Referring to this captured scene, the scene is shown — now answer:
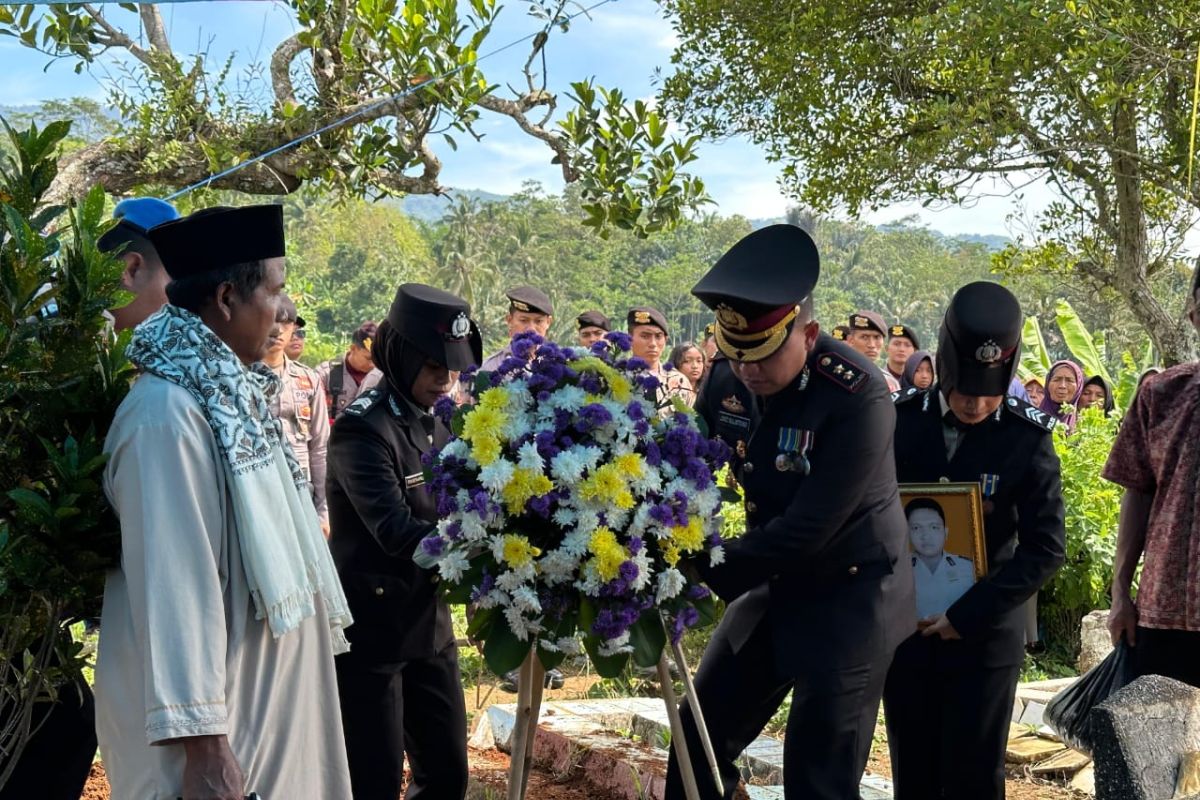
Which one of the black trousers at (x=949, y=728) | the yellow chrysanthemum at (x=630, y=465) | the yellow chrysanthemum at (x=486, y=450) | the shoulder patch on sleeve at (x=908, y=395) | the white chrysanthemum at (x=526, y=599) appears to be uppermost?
the shoulder patch on sleeve at (x=908, y=395)

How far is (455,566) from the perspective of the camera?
329 centimetres

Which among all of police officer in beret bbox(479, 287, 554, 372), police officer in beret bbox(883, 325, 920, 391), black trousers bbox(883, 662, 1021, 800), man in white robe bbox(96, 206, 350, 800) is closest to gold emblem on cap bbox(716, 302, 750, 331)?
man in white robe bbox(96, 206, 350, 800)

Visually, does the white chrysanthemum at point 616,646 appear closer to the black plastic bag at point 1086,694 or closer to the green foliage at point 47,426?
the green foliage at point 47,426

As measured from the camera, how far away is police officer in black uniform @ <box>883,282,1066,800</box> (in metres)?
4.16

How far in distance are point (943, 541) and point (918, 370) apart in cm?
532

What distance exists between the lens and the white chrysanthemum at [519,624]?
3.22 meters

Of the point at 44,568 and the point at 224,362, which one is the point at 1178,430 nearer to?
the point at 224,362

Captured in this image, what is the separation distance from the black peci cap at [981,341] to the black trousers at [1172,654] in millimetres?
931

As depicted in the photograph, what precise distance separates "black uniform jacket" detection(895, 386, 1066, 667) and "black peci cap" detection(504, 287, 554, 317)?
177 inches

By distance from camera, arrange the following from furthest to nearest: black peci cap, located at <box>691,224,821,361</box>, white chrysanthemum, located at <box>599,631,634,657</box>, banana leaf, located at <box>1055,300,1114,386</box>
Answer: banana leaf, located at <box>1055,300,1114,386</box> < black peci cap, located at <box>691,224,821,361</box> < white chrysanthemum, located at <box>599,631,634,657</box>

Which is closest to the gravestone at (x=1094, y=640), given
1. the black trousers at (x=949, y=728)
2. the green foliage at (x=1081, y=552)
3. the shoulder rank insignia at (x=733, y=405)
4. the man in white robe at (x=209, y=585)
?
the green foliage at (x=1081, y=552)

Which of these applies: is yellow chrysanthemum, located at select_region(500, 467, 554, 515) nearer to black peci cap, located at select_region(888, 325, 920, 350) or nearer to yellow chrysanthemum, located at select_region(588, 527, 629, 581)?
yellow chrysanthemum, located at select_region(588, 527, 629, 581)

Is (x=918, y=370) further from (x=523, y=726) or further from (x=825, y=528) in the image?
(x=523, y=726)

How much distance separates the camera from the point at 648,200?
5.62 metres
